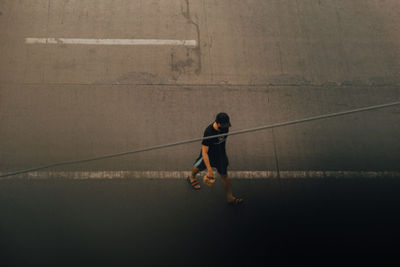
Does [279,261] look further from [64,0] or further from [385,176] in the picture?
[64,0]

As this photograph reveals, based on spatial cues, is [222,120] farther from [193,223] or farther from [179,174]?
[193,223]

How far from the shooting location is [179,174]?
5.23 metres

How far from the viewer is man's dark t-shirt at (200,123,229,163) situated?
4.20 metres

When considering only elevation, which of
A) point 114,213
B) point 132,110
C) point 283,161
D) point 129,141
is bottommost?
point 114,213

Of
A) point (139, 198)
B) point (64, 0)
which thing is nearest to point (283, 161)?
point (139, 198)

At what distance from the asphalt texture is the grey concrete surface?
41 centimetres

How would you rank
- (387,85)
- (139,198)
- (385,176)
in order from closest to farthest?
(139,198) → (385,176) → (387,85)

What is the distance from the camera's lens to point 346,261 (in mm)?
4707

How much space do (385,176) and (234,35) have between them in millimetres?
3817

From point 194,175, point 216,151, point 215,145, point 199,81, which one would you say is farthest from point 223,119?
point 199,81

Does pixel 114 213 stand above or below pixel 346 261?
above

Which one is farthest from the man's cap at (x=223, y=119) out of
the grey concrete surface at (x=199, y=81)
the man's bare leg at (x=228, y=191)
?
the grey concrete surface at (x=199, y=81)

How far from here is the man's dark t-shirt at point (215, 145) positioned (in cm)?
420

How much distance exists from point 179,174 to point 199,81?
1.85 m
